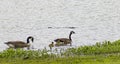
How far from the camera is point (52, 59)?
74.1 ft

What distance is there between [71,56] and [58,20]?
1988cm

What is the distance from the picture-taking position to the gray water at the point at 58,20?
110 ft

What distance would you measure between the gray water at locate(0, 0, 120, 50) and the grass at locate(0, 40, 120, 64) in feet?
18.2

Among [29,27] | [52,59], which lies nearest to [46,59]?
[52,59]

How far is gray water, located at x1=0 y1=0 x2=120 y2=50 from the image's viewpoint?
33406 mm

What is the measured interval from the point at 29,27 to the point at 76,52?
14912 millimetres

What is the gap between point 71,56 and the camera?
23.1 metres

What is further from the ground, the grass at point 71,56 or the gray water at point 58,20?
the gray water at point 58,20

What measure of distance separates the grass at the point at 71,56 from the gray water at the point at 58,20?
5.55m

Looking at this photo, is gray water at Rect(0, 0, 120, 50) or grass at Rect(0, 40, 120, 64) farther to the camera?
gray water at Rect(0, 0, 120, 50)

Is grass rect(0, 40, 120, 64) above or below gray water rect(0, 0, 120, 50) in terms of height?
below

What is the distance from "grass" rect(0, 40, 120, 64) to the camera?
21.8 meters

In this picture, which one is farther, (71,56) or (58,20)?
(58,20)

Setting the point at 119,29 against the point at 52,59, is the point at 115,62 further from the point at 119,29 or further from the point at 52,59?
the point at 119,29
